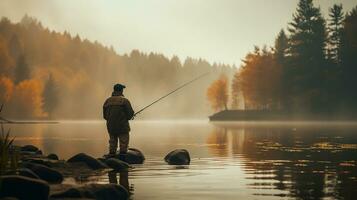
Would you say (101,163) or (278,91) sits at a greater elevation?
(278,91)

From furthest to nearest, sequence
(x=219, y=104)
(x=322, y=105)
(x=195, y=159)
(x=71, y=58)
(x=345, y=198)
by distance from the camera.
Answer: (x=71, y=58) < (x=219, y=104) < (x=322, y=105) < (x=195, y=159) < (x=345, y=198)

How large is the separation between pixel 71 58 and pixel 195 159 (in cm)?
18164

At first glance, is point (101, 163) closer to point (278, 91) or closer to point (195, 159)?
point (195, 159)

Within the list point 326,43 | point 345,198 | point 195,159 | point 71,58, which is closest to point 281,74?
point 326,43

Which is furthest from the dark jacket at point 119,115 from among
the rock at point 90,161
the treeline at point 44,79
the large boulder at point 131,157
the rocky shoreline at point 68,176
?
the treeline at point 44,79

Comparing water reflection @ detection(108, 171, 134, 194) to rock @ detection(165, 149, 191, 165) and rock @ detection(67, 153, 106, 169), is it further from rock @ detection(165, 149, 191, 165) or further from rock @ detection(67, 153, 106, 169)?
rock @ detection(165, 149, 191, 165)

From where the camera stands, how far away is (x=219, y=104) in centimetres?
10800

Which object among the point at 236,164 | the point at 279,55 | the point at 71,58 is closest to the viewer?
the point at 236,164

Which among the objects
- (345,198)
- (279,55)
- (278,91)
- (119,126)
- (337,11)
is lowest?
(345,198)

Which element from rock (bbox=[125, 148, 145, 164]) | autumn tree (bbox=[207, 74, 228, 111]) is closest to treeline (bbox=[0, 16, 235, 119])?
autumn tree (bbox=[207, 74, 228, 111])

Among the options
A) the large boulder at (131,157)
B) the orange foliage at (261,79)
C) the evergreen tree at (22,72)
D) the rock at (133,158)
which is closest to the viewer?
the large boulder at (131,157)

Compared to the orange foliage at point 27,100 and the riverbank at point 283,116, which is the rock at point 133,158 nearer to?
the riverbank at point 283,116

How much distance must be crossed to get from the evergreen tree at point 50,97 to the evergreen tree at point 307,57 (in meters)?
56.1

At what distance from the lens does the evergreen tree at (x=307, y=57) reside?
8193cm
